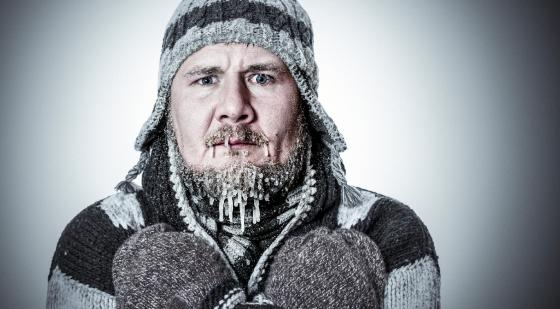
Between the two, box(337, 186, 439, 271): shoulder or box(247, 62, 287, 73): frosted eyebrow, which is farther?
box(247, 62, 287, 73): frosted eyebrow

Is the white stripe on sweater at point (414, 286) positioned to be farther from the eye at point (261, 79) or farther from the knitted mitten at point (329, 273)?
the eye at point (261, 79)

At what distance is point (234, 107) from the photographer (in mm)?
1230

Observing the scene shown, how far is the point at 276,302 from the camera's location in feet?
3.41

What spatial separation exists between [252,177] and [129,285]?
1.16 ft

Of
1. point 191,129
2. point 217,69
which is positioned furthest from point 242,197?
point 217,69

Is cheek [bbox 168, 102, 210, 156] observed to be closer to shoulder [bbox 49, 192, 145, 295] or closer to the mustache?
the mustache

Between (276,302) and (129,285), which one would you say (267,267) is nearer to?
(276,302)

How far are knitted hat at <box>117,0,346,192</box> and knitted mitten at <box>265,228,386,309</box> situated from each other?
0.33 metres

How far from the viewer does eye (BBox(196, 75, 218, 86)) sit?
1.31m

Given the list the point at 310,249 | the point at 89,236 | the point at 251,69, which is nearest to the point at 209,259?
the point at 310,249

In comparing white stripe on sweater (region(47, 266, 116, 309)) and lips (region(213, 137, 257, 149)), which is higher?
lips (region(213, 137, 257, 149))

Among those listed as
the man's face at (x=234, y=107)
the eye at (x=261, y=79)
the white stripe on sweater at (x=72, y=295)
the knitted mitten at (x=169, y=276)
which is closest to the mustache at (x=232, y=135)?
the man's face at (x=234, y=107)

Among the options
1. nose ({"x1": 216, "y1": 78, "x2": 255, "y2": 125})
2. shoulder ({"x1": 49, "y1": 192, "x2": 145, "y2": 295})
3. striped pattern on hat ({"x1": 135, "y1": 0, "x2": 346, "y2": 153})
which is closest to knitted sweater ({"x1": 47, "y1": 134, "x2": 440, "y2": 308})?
shoulder ({"x1": 49, "y1": 192, "x2": 145, "y2": 295})

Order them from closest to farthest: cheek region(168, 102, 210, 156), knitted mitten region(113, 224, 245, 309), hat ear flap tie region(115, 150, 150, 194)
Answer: knitted mitten region(113, 224, 245, 309) → cheek region(168, 102, 210, 156) → hat ear flap tie region(115, 150, 150, 194)
